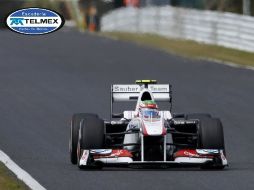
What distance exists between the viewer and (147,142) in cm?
1395

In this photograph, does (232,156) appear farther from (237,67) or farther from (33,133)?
(237,67)

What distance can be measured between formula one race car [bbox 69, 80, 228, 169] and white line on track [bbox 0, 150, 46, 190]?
0.75m

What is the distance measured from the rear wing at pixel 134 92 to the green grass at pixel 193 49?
1785 cm

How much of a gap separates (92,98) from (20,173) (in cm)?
1185

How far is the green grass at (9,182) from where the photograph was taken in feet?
39.7

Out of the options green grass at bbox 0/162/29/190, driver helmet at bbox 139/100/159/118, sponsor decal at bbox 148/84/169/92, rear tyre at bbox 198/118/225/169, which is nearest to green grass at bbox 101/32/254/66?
sponsor decal at bbox 148/84/169/92

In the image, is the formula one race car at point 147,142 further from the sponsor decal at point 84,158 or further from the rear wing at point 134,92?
the rear wing at point 134,92

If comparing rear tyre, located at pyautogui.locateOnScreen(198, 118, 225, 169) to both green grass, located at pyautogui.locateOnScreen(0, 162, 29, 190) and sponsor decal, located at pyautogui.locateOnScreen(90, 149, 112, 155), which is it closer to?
sponsor decal, located at pyautogui.locateOnScreen(90, 149, 112, 155)

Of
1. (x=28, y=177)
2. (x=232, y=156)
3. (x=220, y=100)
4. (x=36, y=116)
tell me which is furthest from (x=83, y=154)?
(x=220, y=100)

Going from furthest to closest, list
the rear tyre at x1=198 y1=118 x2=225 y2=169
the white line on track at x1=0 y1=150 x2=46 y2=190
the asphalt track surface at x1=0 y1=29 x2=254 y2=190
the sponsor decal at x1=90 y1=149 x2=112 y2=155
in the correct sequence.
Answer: the rear tyre at x1=198 y1=118 x2=225 y2=169 < the sponsor decal at x1=90 y1=149 x2=112 y2=155 < the asphalt track surface at x1=0 y1=29 x2=254 y2=190 < the white line on track at x1=0 y1=150 x2=46 y2=190

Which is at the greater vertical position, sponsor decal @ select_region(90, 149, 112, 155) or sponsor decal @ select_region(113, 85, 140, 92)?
sponsor decal @ select_region(113, 85, 140, 92)

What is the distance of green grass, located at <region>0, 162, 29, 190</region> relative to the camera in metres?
12.1
